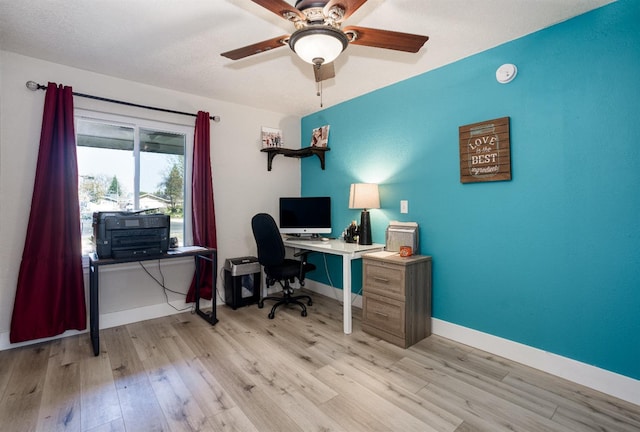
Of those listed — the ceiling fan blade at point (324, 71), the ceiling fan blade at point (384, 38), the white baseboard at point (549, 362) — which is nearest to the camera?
the ceiling fan blade at point (384, 38)

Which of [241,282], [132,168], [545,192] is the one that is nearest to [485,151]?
[545,192]

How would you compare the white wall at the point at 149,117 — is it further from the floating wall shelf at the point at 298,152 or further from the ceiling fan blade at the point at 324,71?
the ceiling fan blade at the point at 324,71

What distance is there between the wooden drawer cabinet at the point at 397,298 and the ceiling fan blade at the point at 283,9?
6.12 feet

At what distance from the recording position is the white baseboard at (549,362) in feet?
5.93

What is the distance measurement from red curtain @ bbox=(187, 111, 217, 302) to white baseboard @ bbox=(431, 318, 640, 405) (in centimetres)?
246

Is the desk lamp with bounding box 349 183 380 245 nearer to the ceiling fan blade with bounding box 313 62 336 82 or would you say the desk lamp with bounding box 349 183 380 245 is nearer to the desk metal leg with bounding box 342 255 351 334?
the desk metal leg with bounding box 342 255 351 334

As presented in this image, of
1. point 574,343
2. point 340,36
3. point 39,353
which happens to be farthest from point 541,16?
point 39,353

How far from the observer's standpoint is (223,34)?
217cm

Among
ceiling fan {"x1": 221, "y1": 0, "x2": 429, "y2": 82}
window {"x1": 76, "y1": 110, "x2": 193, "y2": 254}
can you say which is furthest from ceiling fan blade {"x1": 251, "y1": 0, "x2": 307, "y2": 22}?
window {"x1": 76, "y1": 110, "x2": 193, "y2": 254}

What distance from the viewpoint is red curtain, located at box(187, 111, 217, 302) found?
3.26 meters

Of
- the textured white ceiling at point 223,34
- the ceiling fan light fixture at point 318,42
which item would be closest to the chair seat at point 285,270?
the textured white ceiling at point 223,34

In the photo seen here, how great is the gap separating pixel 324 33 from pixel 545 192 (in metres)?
1.85

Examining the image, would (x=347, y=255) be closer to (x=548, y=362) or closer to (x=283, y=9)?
(x=548, y=362)

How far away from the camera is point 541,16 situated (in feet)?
6.43
